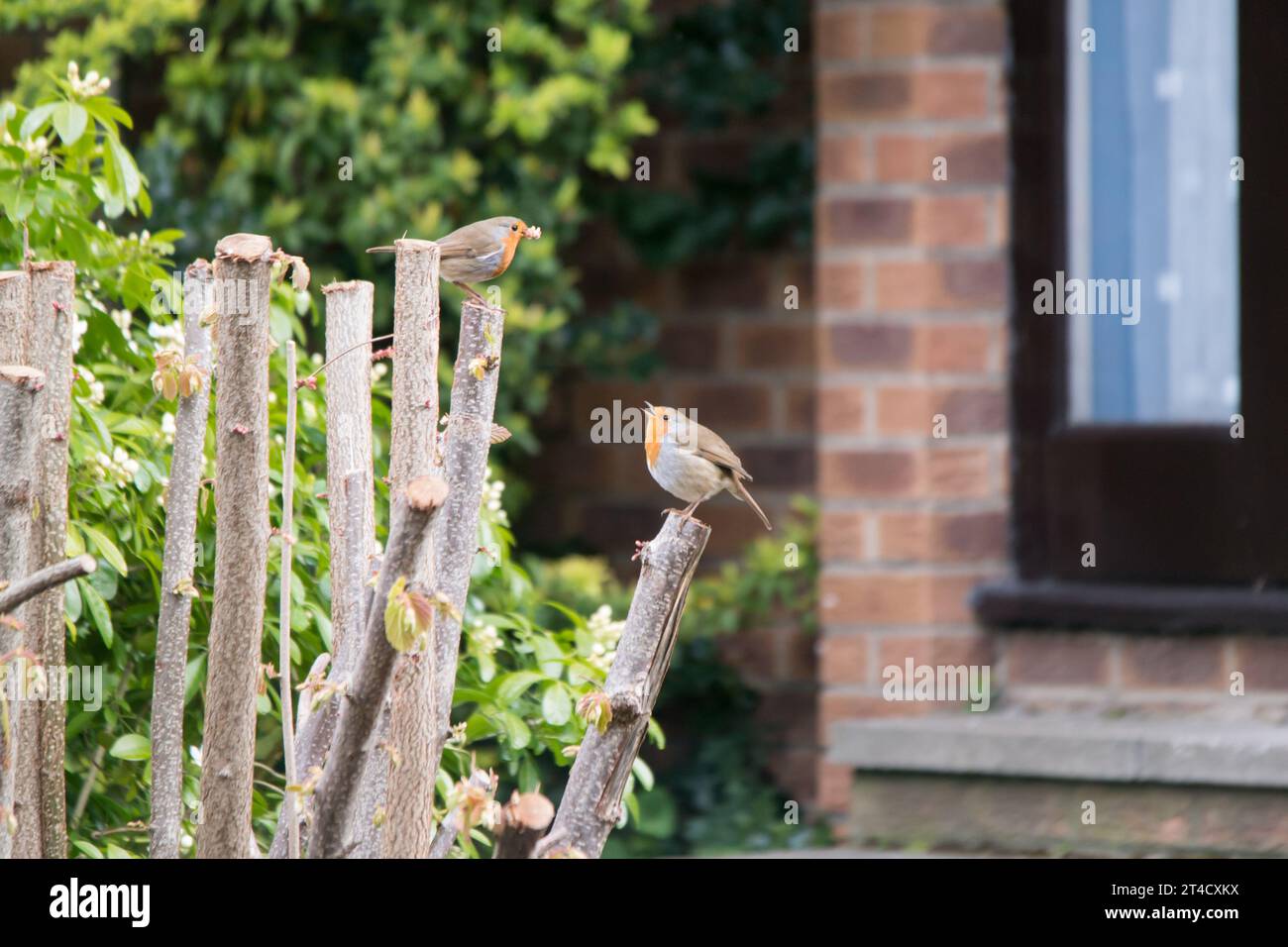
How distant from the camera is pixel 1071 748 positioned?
376 centimetres

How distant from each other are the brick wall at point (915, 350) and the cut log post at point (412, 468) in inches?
99.7

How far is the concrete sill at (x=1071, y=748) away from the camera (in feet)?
12.0

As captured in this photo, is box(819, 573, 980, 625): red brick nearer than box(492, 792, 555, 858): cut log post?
No

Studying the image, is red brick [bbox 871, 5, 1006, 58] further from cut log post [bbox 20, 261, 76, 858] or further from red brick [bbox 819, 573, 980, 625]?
cut log post [bbox 20, 261, 76, 858]

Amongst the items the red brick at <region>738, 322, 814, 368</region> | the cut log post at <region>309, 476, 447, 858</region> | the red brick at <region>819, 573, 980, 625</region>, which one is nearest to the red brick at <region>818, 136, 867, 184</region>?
the red brick at <region>738, 322, 814, 368</region>

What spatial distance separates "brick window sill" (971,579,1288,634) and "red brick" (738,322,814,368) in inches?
39.0

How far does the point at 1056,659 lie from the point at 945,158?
1.27 m

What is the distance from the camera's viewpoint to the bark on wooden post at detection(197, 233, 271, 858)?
5.22ft

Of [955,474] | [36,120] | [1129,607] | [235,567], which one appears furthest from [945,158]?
[235,567]

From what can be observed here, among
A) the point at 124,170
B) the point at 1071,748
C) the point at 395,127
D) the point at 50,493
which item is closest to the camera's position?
the point at 50,493

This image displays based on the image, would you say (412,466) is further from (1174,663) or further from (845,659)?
(1174,663)
